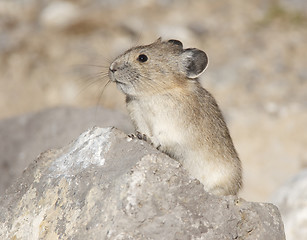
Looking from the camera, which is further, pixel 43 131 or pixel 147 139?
pixel 43 131

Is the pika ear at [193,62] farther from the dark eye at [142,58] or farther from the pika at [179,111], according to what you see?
the dark eye at [142,58]

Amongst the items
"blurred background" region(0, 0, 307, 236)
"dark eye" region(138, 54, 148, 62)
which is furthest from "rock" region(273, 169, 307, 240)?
"dark eye" region(138, 54, 148, 62)

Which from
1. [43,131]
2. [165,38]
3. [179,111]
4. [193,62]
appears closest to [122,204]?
[179,111]

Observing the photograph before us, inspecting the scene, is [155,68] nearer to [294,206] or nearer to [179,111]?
[179,111]

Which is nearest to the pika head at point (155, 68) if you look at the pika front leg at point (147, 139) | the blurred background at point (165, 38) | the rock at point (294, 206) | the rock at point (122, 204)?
the pika front leg at point (147, 139)

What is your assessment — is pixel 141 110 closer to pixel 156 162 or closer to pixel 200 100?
pixel 200 100

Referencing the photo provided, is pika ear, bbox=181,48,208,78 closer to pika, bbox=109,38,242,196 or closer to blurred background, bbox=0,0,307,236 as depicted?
pika, bbox=109,38,242,196
